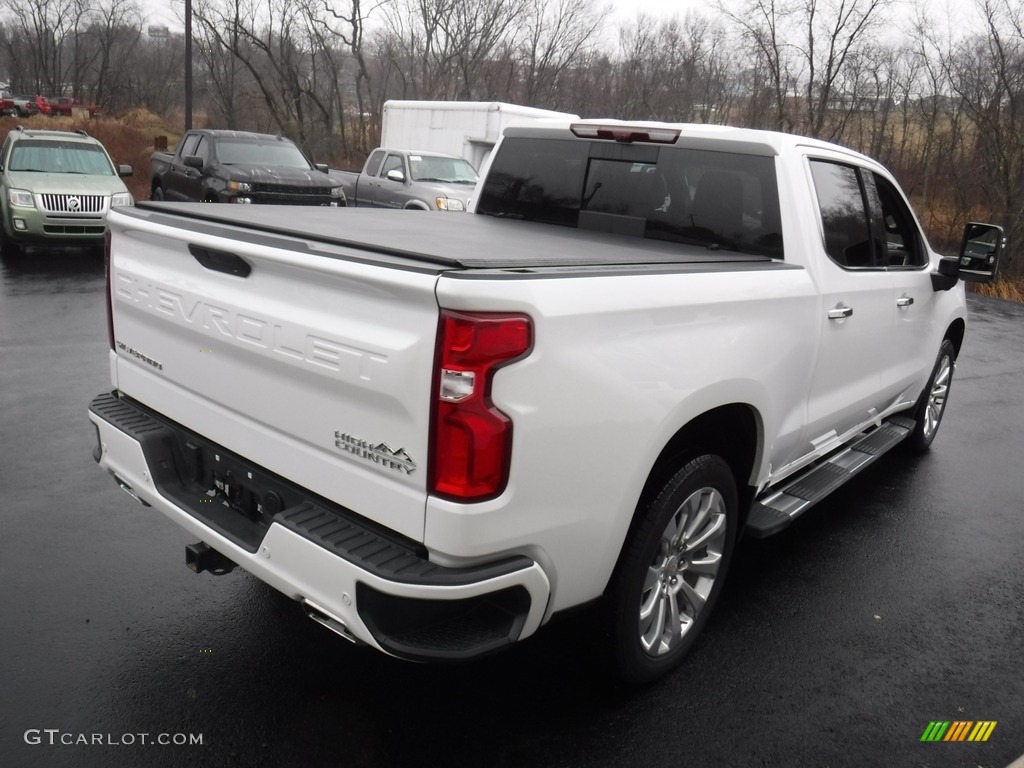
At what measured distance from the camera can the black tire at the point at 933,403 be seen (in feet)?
19.2

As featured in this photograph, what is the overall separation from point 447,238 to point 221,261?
87cm

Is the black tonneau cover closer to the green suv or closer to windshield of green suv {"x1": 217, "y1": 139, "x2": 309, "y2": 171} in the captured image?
the green suv

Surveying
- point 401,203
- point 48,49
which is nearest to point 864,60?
point 401,203

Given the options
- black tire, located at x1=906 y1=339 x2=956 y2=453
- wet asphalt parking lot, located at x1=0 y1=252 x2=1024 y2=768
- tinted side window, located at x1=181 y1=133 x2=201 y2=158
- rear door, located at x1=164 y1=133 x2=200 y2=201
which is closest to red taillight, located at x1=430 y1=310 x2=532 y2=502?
wet asphalt parking lot, located at x1=0 y1=252 x2=1024 y2=768

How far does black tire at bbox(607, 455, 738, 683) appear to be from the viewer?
2818mm

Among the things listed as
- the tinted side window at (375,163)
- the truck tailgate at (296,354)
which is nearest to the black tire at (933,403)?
the truck tailgate at (296,354)

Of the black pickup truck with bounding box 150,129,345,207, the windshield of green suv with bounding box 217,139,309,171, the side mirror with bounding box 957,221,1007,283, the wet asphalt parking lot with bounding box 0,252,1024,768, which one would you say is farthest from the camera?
the windshield of green suv with bounding box 217,139,309,171

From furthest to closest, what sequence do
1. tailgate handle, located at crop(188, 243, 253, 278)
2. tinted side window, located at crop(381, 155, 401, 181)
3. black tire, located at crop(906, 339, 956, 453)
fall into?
tinted side window, located at crop(381, 155, 401, 181), black tire, located at crop(906, 339, 956, 453), tailgate handle, located at crop(188, 243, 253, 278)

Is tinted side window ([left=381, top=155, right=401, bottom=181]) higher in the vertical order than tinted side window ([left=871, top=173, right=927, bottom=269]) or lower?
higher

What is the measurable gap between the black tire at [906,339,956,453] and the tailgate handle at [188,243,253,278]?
15.7 feet

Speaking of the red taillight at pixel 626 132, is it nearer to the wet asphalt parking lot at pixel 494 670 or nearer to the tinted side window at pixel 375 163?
the wet asphalt parking lot at pixel 494 670

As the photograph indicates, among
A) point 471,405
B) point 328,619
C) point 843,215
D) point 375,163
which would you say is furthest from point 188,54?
point 471,405

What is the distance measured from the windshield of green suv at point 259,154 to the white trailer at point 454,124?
4.56m

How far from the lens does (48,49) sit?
64875 mm
